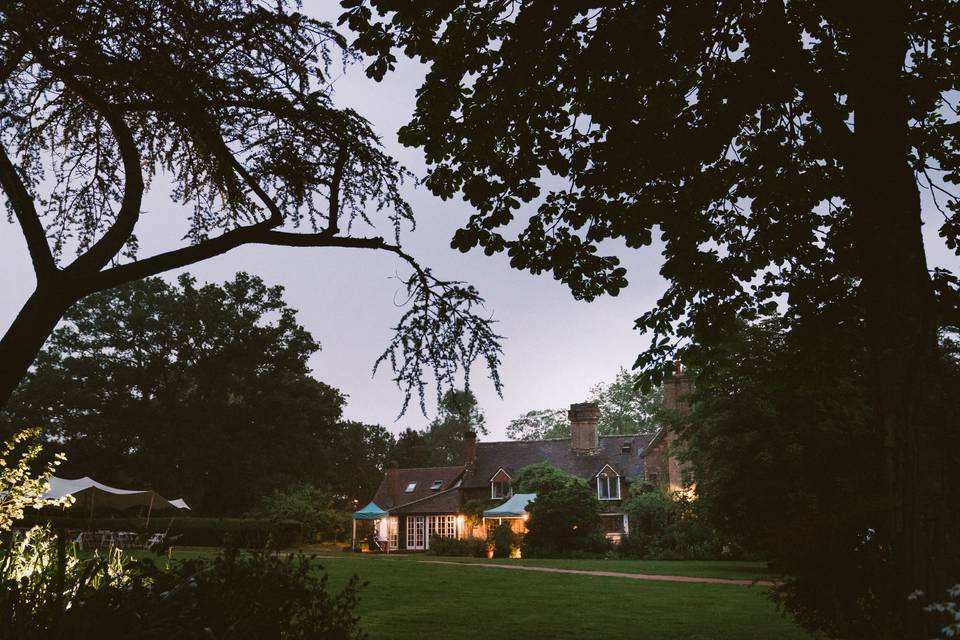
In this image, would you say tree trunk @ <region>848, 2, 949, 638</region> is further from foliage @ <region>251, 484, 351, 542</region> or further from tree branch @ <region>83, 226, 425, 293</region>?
foliage @ <region>251, 484, 351, 542</region>

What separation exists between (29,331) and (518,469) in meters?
38.9

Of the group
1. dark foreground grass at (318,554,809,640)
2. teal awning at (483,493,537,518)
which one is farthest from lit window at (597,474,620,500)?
dark foreground grass at (318,554,809,640)

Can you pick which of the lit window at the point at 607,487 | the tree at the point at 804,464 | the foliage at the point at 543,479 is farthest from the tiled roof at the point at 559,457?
the tree at the point at 804,464

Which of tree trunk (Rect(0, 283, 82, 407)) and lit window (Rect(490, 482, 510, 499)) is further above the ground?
tree trunk (Rect(0, 283, 82, 407))

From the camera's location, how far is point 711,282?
29.2 ft

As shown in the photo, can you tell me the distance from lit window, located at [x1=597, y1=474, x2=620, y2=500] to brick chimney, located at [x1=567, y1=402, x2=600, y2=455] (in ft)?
12.9

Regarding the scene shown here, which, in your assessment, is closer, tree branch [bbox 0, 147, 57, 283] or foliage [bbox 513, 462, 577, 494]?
tree branch [bbox 0, 147, 57, 283]

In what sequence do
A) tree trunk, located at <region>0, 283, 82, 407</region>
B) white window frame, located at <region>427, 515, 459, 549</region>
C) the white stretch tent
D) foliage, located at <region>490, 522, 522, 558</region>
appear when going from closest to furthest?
tree trunk, located at <region>0, 283, 82, 407</region> < the white stretch tent < foliage, located at <region>490, 522, 522, 558</region> < white window frame, located at <region>427, 515, 459, 549</region>

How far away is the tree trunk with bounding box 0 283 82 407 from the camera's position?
17.7ft

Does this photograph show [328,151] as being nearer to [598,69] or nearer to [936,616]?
[598,69]

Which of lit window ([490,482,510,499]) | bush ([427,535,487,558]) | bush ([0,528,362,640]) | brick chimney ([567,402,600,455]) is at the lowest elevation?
bush ([427,535,487,558])

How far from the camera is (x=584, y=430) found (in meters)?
47.8

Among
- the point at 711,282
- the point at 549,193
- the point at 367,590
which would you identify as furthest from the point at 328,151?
the point at 367,590

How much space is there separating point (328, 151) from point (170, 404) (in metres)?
46.1
